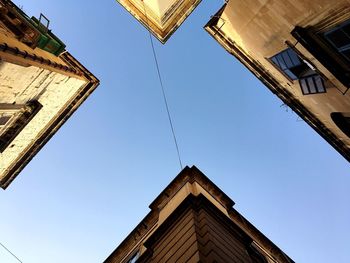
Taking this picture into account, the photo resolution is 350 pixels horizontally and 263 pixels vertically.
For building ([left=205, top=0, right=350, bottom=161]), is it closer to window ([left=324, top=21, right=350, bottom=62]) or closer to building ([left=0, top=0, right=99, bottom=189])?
window ([left=324, top=21, right=350, bottom=62])

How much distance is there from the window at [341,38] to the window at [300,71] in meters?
1.85

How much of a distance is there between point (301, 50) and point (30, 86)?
394 inches

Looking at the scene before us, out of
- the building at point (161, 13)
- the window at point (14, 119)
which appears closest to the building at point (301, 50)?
the building at point (161, 13)

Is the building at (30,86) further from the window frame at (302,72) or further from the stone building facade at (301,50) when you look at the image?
the window frame at (302,72)

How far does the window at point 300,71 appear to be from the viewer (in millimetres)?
10617

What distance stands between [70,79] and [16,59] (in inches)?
210

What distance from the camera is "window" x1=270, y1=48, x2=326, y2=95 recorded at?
34.8ft

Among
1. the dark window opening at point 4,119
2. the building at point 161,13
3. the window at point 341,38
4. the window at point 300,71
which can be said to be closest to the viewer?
the window at point 341,38

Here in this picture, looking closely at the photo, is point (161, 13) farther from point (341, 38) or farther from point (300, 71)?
point (341, 38)

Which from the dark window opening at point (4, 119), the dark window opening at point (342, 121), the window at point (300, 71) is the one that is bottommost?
the dark window opening at point (4, 119)

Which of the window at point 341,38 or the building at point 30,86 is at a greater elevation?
the window at point 341,38

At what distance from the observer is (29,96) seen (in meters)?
12.8

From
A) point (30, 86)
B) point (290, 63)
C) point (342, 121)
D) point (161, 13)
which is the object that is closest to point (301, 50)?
point (290, 63)

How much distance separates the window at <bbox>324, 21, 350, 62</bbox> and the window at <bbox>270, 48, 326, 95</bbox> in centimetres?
185
